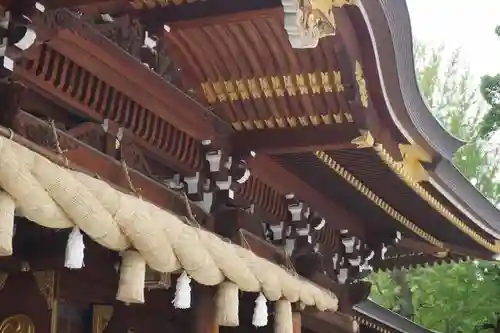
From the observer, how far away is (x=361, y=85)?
181 inches

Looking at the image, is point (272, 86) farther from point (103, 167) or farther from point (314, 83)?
point (103, 167)

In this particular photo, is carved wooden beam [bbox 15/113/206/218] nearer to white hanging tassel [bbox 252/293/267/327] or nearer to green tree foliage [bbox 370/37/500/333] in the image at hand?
white hanging tassel [bbox 252/293/267/327]

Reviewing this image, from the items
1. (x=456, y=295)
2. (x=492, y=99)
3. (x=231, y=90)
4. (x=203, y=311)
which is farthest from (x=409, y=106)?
(x=456, y=295)

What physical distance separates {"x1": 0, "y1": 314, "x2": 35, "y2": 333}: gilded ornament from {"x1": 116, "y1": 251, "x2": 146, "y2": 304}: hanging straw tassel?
1829 millimetres

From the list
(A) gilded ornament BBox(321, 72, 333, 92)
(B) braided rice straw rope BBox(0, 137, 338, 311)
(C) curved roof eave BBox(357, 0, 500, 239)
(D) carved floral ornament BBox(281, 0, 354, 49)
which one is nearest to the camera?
(B) braided rice straw rope BBox(0, 137, 338, 311)

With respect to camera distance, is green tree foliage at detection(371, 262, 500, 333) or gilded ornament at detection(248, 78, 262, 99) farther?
green tree foliage at detection(371, 262, 500, 333)

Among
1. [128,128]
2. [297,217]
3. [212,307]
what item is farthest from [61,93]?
[297,217]

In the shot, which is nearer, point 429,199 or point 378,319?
point 429,199

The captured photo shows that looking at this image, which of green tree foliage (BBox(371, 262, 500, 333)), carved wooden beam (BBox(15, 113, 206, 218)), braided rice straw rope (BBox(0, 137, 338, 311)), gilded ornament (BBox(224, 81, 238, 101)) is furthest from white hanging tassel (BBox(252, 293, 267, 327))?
green tree foliage (BBox(371, 262, 500, 333))

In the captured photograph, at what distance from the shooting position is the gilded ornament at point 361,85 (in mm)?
4516

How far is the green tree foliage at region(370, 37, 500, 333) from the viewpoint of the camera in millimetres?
14859

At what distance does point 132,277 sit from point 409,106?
265 cm

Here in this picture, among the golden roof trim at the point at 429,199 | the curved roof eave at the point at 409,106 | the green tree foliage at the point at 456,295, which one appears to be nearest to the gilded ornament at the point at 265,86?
the curved roof eave at the point at 409,106

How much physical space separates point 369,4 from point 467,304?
12552mm
